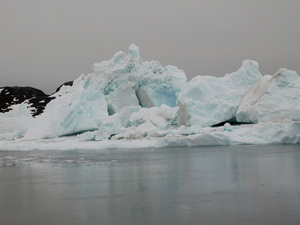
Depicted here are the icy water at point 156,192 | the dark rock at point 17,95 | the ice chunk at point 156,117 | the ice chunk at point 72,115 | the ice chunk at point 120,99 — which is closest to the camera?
the icy water at point 156,192

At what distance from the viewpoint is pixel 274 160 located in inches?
404

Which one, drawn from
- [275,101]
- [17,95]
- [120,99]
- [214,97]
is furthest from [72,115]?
[17,95]

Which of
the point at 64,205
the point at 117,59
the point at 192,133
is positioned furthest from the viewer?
the point at 117,59

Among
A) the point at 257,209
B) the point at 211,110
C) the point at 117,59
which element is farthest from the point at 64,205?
the point at 117,59

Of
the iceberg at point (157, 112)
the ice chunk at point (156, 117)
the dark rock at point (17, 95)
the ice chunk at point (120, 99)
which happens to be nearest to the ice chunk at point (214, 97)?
the iceberg at point (157, 112)

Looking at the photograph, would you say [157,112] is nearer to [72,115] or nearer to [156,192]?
[72,115]

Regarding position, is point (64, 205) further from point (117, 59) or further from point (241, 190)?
point (117, 59)

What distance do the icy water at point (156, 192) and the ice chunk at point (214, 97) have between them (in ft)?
26.6

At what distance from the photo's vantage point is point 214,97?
64.8 feet

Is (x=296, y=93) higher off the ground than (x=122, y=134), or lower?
higher

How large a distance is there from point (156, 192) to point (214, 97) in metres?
13.5

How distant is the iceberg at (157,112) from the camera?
1556cm

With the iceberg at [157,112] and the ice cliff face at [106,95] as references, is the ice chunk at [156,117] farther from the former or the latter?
the ice cliff face at [106,95]

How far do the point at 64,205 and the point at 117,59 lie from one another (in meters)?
17.0
